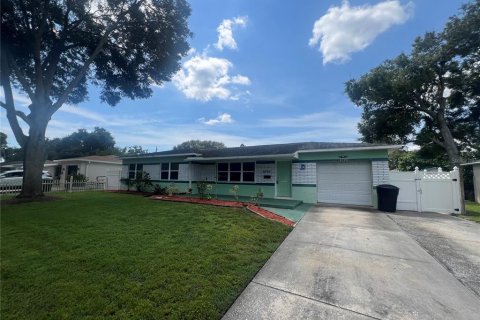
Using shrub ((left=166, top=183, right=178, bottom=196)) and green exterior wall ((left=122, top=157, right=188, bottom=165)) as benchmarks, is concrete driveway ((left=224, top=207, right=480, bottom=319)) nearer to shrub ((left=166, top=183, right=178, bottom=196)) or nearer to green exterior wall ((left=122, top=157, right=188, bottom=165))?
shrub ((left=166, top=183, right=178, bottom=196))

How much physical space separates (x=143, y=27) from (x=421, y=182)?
16.9 meters

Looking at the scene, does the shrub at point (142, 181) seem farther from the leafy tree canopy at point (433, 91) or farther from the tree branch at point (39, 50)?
the leafy tree canopy at point (433, 91)

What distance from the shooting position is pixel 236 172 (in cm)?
1458

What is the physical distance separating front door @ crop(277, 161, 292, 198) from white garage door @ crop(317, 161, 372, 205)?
1.64m

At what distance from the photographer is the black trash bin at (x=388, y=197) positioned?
32.2ft

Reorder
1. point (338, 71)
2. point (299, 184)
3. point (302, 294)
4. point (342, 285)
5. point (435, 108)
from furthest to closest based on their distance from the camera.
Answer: point (435, 108) < point (338, 71) < point (299, 184) < point (342, 285) < point (302, 294)

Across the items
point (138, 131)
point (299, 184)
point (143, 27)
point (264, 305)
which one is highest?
point (143, 27)

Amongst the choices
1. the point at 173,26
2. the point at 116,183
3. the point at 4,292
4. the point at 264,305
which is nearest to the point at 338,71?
the point at 173,26

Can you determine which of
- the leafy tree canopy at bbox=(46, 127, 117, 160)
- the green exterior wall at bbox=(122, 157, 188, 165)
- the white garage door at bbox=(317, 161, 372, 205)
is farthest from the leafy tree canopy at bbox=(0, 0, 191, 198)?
the leafy tree canopy at bbox=(46, 127, 117, 160)

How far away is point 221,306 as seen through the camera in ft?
8.91

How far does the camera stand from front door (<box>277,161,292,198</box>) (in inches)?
515

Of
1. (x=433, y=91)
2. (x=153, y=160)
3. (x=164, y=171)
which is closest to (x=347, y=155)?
(x=164, y=171)

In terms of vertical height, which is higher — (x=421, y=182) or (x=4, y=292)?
(x=421, y=182)

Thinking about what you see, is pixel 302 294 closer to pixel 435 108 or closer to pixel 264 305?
pixel 264 305
